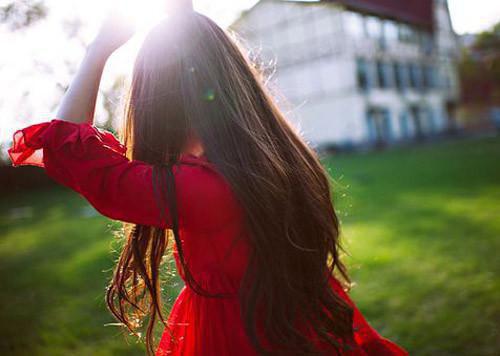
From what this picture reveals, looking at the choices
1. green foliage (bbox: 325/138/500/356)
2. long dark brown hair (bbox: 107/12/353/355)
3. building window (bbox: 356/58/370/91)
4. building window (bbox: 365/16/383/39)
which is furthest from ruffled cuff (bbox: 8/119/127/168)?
building window (bbox: 365/16/383/39)

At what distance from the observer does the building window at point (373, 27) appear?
28.4 m

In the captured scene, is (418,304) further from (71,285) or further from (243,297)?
(71,285)

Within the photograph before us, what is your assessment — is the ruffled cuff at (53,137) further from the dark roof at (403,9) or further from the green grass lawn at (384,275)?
the dark roof at (403,9)

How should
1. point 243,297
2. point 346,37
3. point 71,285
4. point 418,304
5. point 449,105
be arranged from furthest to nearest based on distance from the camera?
1. point 449,105
2. point 346,37
3. point 71,285
4. point 418,304
5. point 243,297

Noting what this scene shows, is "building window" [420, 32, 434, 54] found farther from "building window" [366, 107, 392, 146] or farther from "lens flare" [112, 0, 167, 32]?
"lens flare" [112, 0, 167, 32]

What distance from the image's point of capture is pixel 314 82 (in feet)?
89.9

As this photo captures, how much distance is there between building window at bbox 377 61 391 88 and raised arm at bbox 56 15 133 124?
29.3m

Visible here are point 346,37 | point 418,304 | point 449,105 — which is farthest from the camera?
point 449,105

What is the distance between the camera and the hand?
4.13 ft

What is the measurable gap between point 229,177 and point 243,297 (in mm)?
327

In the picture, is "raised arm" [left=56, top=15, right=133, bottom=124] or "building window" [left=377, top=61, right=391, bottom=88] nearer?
"raised arm" [left=56, top=15, right=133, bottom=124]

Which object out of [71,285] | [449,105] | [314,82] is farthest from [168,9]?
[449,105]

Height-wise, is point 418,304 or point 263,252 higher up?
point 263,252

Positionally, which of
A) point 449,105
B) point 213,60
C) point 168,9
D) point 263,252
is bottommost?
point 449,105
